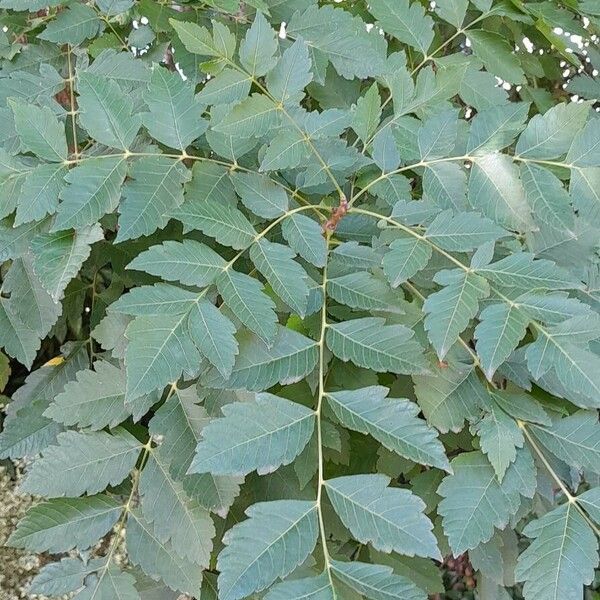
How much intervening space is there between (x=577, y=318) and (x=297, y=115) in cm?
29

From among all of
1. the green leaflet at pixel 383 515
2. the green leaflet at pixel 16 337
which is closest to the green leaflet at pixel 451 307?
the green leaflet at pixel 383 515

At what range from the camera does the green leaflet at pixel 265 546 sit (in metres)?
0.46

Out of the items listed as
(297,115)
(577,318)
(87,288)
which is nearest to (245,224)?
(297,115)

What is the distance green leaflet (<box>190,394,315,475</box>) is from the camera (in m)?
0.49

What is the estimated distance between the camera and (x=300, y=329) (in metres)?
0.60

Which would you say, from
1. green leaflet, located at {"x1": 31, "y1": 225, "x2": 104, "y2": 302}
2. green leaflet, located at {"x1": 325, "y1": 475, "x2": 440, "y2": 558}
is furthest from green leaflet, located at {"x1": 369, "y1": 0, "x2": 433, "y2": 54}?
green leaflet, located at {"x1": 325, "y1": 475, "x2": 440, "y2": 558}

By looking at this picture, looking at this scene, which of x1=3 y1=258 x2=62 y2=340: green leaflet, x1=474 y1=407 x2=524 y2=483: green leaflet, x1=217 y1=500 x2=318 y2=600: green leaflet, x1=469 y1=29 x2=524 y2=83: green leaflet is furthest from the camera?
x1=469 y1=29 x2=524 y2=83: green leaflet

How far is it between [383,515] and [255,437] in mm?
105

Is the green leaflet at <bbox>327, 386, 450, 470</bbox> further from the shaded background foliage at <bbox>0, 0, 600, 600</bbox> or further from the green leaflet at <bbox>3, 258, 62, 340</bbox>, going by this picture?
the green leaflet at <bbox>3, 258, 62, 340</bbox>

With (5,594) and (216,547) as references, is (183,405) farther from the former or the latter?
(5,594)

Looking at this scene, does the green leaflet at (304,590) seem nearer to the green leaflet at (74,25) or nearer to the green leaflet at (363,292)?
→ the green leaflet at (363,292)

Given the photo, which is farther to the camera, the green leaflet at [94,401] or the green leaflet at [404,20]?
the green leaflet at [404,20]

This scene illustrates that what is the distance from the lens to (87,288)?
88 cm

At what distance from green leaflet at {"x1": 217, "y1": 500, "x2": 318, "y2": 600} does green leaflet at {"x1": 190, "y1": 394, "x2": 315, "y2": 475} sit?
1.3 inches
